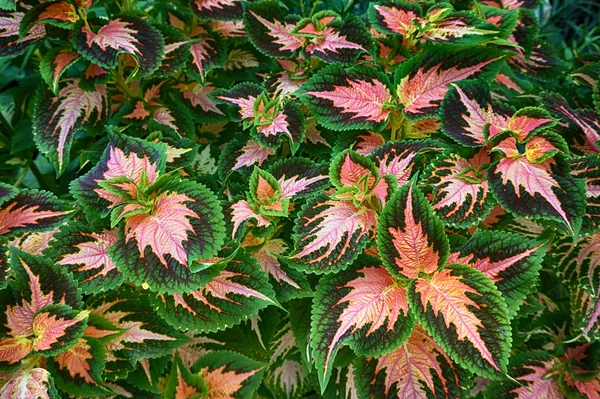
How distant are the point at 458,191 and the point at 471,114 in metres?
0.14

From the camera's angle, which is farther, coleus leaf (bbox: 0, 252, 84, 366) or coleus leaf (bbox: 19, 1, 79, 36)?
coleus leaf (bbox: 19, 1, 79, 36)

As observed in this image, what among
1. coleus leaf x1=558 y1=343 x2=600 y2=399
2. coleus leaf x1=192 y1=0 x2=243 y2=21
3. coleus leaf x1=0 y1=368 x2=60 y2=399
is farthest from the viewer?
coleus leaf x1=192 y1=0 x2=243 y2=21

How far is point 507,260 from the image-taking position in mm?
780

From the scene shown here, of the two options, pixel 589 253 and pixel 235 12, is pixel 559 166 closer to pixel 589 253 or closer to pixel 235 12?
pixel 589 253

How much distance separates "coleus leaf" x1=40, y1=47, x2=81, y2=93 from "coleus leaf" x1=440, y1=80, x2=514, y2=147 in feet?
2.21

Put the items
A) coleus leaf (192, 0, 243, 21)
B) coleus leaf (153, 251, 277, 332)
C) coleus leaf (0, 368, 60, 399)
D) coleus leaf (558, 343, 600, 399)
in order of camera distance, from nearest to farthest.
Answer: coleus leaf (0, 368, 60, 399) → coleus leaf (153, 251, 277, 332) → coleus leaf (558, 343, 600, 399) → coleus leaf (192, 0, 243, 21)

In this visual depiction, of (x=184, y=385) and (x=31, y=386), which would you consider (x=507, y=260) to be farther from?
(x=31, y=386)

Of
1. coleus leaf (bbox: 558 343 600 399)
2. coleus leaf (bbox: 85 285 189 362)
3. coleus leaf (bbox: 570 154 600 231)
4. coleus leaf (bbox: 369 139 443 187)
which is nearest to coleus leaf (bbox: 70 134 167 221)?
coleus leaf (bbox: 85 285 189 362)

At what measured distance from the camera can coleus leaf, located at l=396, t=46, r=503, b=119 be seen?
3.05 feet

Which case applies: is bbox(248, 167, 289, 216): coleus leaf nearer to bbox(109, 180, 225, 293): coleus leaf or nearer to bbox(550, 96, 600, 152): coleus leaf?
bbox(109, 180, 225, 293): coleus leaf

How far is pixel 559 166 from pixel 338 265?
0.38 m

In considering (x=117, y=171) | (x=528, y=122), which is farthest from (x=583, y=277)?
(x=117, y=171)

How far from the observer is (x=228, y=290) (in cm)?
81

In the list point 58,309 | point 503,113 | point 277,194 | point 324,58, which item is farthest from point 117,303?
point 503,113
